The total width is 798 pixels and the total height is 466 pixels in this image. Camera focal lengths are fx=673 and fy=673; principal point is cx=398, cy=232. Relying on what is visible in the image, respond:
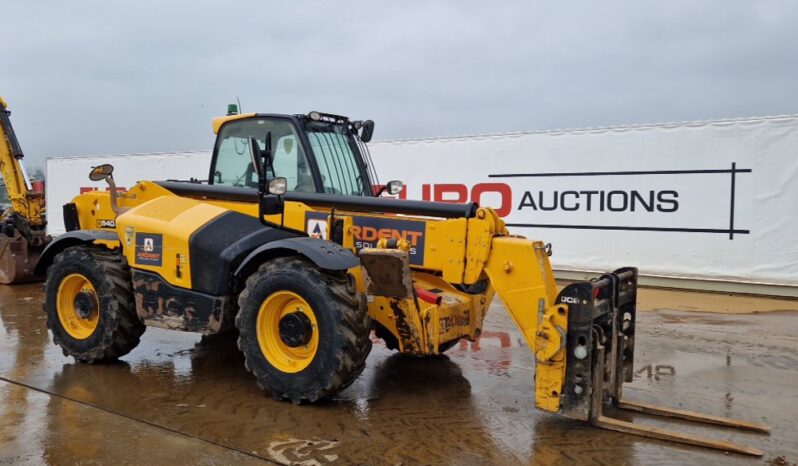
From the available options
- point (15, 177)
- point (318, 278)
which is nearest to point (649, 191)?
point (318, 278)

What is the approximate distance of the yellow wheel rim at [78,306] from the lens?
6207 mm

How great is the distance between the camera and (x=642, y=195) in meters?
11.5

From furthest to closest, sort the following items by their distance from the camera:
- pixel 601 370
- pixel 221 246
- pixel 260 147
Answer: pixel 260 147
pixel 221 246
pixel 601 370

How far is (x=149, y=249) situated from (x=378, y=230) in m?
2.00

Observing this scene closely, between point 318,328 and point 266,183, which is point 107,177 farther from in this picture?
point 318,328

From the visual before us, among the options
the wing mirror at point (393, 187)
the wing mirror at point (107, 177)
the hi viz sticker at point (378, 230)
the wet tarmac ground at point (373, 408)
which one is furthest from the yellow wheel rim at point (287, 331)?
the wing mirror at point (107, 177)

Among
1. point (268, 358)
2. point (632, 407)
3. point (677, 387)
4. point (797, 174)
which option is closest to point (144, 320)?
point (268, 358)

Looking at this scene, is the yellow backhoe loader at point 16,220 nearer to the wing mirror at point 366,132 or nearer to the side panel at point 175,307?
the side panel at point 175,307

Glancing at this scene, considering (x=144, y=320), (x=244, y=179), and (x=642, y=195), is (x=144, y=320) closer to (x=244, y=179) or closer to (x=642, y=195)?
(x=244, y=179)

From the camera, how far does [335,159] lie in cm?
616

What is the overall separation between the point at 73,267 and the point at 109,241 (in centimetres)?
42

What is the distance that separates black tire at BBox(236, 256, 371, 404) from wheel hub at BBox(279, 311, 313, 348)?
0.57 ft

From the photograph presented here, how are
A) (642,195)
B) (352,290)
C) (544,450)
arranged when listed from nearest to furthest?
1. (544,450)
2. (352,290)
3. (642,195)

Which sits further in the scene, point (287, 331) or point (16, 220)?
point (16, 220)
